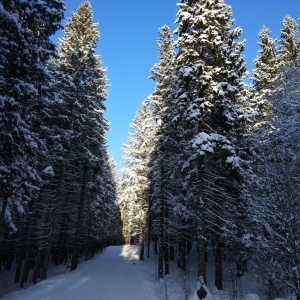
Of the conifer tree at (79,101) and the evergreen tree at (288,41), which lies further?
the evergreen tree at (288,41)

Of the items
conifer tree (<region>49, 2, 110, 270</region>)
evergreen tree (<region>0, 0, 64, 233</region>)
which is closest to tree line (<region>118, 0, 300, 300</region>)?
conifer tree (<region>49, 2, 110, 270</region>)

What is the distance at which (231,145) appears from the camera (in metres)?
16.5

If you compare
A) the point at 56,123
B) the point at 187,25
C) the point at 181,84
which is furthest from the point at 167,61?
the point at 56,123

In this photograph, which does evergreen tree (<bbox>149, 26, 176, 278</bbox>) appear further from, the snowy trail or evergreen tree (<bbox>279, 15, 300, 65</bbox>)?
evergreen tree (<bbox>279, 15, 300, 65</bbox>)

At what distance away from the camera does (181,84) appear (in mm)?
15953

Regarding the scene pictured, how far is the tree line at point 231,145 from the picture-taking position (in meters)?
10.9

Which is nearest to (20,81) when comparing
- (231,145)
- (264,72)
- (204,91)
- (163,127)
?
(204,91)

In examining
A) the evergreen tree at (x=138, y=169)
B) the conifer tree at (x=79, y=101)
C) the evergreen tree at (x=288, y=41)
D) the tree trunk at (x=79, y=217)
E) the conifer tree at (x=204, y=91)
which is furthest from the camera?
the evergreen tree at (x=138, y=169)

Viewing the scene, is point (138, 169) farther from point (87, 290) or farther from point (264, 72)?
point (87, 290)

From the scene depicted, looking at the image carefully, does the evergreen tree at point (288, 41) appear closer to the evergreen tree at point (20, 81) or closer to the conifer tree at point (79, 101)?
the conifer tree at point (79, 101)

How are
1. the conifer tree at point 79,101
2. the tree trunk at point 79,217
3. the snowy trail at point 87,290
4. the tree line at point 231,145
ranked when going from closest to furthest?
the tree line at point 231,145
the snowy trail at point 87,290
the conifer tree at point 79,101
the tree trunk at point 79,217

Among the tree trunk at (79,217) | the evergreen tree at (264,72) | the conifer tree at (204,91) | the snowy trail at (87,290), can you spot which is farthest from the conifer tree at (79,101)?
the evergreen tree at (264,72)

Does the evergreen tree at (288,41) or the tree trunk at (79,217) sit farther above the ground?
the evergreen tree at (288,41)

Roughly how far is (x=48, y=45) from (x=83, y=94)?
932 cm
